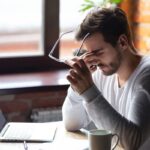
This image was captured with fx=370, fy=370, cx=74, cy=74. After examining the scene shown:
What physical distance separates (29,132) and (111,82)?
446 mm

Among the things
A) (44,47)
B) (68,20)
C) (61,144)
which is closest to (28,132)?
(61,144)

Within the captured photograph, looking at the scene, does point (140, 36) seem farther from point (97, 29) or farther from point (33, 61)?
point (97, 29)

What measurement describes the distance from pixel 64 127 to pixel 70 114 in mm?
72

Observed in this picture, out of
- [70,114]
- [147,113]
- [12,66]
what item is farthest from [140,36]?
[147,113]

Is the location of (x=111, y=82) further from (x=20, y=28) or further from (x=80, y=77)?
(x=20, y=28)

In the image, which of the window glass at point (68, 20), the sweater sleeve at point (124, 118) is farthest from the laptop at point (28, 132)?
the window glass at point (68, 20)

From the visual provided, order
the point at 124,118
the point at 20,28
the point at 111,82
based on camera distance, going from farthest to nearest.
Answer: the point at 20,28
the point at 111,82
the point at 124,118

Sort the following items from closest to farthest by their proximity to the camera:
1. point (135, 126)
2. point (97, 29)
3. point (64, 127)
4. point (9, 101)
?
point (135, 126)
point (97, 29)
point (64, 127)
point (9, 101)

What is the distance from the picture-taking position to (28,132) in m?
1.61

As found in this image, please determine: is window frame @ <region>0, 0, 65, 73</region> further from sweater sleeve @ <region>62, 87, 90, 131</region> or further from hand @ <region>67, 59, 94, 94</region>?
hand @ <region>67, 59, 94, 94</region>

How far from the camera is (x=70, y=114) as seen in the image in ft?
5.84

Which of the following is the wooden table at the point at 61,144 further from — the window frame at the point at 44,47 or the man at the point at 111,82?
the window frame at the point at 44,47

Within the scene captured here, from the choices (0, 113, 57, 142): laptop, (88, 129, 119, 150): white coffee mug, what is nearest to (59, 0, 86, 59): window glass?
(0, 113, 57, 142): laptop

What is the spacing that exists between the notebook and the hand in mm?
286
